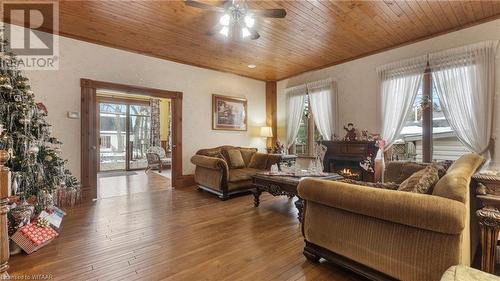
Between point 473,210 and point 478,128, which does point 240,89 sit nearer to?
point 478,128

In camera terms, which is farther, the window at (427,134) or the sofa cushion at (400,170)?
the window at (427,134)

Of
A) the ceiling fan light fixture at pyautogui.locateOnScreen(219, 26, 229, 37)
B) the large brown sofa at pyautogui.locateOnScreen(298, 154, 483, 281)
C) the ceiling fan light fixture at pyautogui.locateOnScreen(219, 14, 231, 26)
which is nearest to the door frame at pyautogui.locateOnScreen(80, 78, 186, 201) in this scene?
the ceiling fan light fixture at pyautogui.locateOnScreen(219, 26, 229, 37)

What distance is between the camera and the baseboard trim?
5113 millimetres

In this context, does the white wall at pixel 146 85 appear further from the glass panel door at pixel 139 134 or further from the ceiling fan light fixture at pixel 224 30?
the glass panel door at pixel 139 134

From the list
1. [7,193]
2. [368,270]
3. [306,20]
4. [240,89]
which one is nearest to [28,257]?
[7,193]

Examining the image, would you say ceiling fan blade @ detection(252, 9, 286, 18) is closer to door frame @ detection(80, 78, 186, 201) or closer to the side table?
the side table

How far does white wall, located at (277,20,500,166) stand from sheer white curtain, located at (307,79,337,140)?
0.14 m

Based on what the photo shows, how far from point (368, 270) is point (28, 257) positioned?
2900 mm

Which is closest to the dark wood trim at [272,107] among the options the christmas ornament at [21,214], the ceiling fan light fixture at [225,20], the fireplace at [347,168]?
the fireplace at [347,168]

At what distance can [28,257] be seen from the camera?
7.13 ft

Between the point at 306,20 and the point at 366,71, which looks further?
the point at 366,71

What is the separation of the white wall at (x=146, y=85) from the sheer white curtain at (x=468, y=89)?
4030mm

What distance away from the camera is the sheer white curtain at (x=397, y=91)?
13.2 feet

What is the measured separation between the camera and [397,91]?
167 inches
